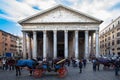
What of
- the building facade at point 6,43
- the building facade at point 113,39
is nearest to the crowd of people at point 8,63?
the building facade at point 113,39

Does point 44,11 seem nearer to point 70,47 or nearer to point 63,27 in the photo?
point 63,27

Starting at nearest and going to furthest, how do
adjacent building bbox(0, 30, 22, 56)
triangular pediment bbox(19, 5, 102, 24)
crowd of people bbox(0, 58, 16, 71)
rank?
crowd of people bbox(0, 58, 16, 71), triangular pediment bbox(19, 5, 102, 24), adjacent building bbox(0, 30, 22, 56)

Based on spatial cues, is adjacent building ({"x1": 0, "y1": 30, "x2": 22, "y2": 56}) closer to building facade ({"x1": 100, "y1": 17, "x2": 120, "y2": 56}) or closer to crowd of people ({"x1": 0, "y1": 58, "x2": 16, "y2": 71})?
building facade ({"x1": 100, "y1": 17, "x2": 120, "y2": 56})

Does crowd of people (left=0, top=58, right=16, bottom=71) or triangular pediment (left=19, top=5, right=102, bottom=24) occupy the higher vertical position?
triangular pediment (left=19, top=5, right=102, bottom=24)

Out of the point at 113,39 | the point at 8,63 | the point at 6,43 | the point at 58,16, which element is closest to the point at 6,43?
the point at 6,43

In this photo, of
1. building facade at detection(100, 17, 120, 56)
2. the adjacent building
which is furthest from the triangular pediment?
the adjacent building

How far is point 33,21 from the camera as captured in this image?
153ft

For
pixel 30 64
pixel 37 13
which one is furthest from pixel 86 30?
pixel 30 64

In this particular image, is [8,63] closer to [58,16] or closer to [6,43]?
[58,16]

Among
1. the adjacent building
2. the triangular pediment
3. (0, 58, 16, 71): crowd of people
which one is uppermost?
the triangular pediment

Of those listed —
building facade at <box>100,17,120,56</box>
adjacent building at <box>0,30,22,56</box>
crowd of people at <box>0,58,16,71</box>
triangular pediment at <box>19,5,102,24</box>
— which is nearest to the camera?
crowd of people at <box>0,58,16,71</box>

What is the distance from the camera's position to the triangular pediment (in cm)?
4616

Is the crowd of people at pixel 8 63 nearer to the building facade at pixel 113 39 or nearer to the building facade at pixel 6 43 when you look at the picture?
the building facade at pixel 113 39

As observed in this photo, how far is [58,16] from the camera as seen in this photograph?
46.4m
